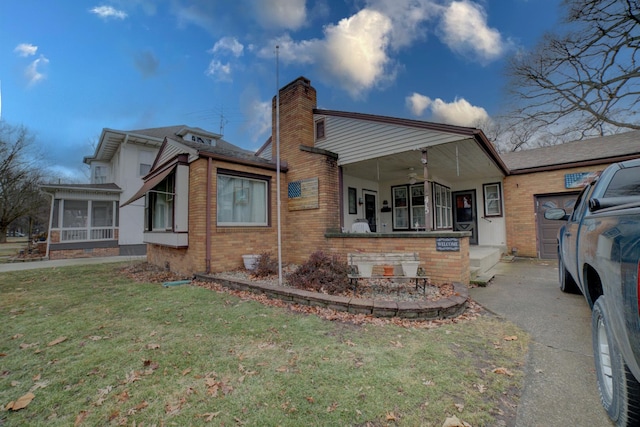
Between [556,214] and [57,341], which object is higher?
[556,214]

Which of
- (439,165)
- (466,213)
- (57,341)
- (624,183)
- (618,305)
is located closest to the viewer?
(618,305)

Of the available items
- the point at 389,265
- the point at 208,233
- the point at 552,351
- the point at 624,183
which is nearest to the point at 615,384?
the point at 552,351

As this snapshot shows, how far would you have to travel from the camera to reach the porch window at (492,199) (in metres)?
11.4

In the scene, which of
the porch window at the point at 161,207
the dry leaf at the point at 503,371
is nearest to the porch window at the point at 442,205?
the dry leaf at the point at 503,371

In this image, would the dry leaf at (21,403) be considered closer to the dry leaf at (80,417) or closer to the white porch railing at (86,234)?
the dry leaf at (80,417)

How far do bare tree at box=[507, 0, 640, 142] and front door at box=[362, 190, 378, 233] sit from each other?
→ 40.6 ft

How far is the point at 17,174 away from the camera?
20938mm

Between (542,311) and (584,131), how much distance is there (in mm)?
18714

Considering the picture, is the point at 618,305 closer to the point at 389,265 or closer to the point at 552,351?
the point at 552,351

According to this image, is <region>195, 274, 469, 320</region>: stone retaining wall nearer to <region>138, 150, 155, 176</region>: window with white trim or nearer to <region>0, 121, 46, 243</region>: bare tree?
<region>138, 150, 155, 176</region>: window with white trim

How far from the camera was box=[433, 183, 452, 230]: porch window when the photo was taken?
1111 cm

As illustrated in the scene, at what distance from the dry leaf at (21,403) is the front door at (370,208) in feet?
33.4

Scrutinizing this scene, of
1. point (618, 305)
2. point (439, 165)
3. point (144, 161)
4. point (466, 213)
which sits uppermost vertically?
point (144, 161)

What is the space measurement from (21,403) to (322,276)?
4144 mm
